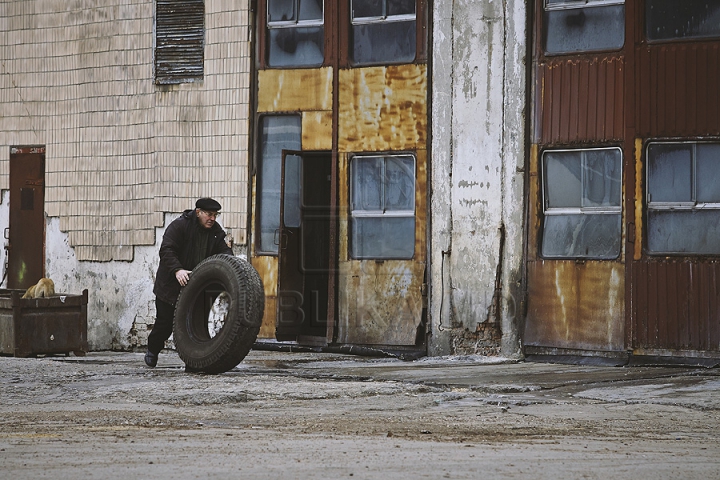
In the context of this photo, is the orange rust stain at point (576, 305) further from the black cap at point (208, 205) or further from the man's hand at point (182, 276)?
the man's hand at point (182, 276)

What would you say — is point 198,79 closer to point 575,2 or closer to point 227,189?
point 227,189

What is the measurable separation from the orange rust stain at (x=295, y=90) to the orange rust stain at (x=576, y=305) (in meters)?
3.26

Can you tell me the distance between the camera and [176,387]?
10.5 meters

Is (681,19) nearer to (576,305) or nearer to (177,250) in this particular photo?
(576,305)

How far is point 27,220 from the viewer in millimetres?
17188

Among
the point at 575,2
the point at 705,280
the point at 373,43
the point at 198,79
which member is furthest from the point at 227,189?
the point at 705,280

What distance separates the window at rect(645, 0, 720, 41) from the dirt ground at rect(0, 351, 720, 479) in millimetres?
3464

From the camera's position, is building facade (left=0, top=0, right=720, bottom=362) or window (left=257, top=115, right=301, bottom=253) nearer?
building facade (left=0, top=0, right=720, bottom=362)

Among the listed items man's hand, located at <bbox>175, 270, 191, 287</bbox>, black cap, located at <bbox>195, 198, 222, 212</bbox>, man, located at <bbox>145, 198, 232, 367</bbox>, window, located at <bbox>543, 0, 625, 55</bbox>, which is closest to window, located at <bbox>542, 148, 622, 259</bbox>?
window, located at <bbox>543, 0, 625, 55</bbox>

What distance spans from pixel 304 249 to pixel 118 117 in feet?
10.6

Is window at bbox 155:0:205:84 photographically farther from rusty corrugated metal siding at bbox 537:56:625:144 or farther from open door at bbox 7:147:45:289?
rusty corrugated metal siding at bbox 537:56:625:144

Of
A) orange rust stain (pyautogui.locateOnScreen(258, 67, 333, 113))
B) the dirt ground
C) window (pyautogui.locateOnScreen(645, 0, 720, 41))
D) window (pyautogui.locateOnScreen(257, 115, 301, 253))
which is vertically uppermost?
window (pyautogui.locateOnScreen(645, 0, 720, 41))

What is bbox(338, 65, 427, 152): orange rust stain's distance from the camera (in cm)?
1448

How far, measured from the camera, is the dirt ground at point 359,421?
6773 millimetres
